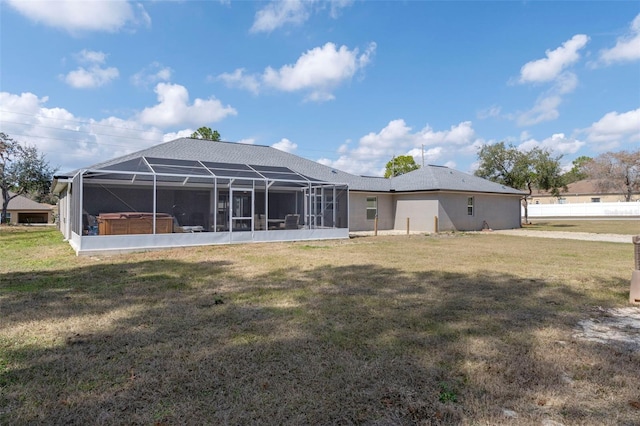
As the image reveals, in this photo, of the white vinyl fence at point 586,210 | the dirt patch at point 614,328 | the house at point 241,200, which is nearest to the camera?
the dirt patch at point 614,328

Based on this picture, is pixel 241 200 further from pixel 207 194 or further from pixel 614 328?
pixel 614 328

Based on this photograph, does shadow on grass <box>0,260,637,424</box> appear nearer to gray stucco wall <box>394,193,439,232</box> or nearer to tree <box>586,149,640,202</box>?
gray stucco wall <box>394,193,439,232</box>

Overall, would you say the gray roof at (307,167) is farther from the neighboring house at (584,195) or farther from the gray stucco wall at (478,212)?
the neighboring house at (584,195)

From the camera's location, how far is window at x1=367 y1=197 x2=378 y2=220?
74.0ft

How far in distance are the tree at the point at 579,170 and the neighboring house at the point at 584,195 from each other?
1.53 meters

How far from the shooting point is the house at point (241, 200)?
12318 millimetres

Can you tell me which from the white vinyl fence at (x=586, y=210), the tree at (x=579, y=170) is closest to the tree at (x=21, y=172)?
the white vinyl fence at (x=586, y=210)

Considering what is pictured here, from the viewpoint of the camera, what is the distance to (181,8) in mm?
13938

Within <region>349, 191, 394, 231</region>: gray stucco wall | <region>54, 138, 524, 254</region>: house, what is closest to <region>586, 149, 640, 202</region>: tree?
<region>54, 138, 524, 254</region>: house

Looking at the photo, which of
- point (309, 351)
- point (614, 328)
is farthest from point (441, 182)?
point (309, 351)

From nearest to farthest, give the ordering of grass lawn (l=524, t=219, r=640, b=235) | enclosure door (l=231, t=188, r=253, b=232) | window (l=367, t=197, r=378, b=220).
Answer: enclosure door (l=231, t=188, r=253, b=232), window (l=367, t=197, r=378, b=220), grass lawn (l=524, t=219, r=640, b=235)

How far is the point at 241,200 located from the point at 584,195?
5442cm

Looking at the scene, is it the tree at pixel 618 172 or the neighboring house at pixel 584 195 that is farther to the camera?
the neighboring house at pixel 584 195

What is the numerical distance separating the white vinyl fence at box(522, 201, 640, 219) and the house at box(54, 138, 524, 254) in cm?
2616
